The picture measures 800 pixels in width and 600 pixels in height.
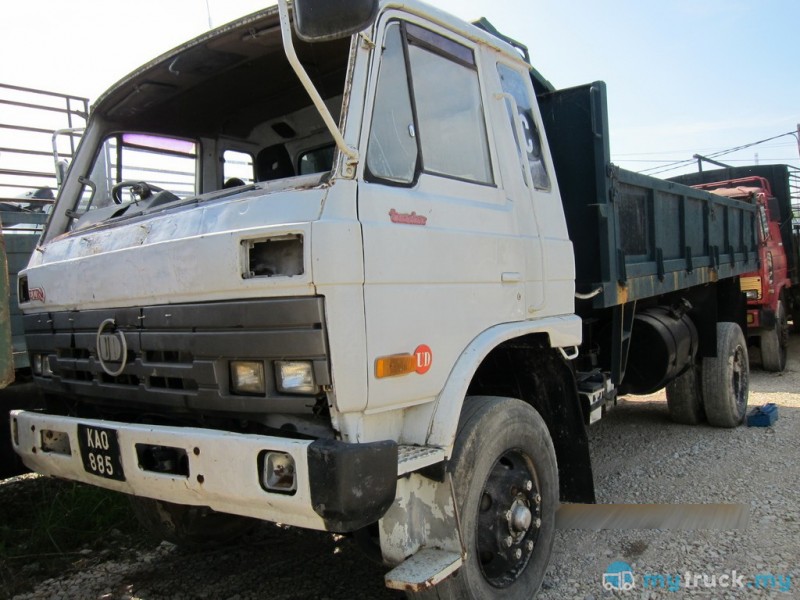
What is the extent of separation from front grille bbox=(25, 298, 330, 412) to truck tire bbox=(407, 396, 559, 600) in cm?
83

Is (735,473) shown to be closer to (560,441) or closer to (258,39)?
(560,441)

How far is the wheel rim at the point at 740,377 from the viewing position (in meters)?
6.26

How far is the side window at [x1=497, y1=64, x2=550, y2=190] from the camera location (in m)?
3.29

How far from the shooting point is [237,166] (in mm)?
3977

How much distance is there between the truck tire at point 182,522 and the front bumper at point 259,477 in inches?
43.4

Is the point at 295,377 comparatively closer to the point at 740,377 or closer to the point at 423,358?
the point at 423,358

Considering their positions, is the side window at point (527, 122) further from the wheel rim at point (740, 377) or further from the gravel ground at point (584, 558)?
the wheel rim at point (740, 377)

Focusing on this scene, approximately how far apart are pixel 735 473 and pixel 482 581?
3.06m

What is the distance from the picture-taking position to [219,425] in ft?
8.34

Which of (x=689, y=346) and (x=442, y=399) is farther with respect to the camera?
(x=689, y=346)

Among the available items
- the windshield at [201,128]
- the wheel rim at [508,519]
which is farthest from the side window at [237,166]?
the wheel rim at [508,519]

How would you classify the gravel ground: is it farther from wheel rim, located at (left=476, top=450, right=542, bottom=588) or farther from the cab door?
the cab door

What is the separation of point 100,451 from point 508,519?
1.73 meters

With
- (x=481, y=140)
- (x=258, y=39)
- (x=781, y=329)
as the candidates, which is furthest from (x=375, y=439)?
(x=781, y=329)
